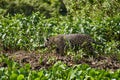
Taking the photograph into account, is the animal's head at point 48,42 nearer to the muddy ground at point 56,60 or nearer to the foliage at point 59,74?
the muddy ground at point 56,60

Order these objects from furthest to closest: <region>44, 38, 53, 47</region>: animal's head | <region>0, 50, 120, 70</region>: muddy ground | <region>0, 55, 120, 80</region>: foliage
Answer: <region>44, 38, 53, 47</region>: animal's head → <region>0, 50, 120, 70</region>: muddy ground → <region>0, 55, 120, 80</region>: foliage

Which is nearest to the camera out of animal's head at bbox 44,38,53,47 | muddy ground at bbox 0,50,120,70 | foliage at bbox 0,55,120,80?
foliage at bbox 0,55,120,80

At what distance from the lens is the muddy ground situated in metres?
8.08

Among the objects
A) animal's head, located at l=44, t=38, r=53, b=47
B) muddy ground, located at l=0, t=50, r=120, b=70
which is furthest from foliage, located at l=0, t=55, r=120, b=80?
animal's head, located at l=44, t=38, r=53, b=47

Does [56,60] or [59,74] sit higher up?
[59,74]

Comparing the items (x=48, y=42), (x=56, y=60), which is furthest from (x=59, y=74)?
(x=48, y=42)

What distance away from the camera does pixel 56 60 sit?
8.29 m

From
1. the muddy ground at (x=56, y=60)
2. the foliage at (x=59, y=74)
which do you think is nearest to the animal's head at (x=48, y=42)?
the muddy ground at (x=56, y=60)

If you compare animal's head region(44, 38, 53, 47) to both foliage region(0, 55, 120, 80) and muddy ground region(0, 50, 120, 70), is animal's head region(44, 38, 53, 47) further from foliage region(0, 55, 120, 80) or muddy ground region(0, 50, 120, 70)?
foliage region(0, 55, 120, 80)

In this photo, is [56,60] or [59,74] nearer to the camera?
[59,74]

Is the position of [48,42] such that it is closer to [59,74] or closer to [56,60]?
[56,60]

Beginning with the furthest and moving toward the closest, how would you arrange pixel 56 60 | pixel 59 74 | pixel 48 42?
pixel 48 42 < pixel 56 60 < pixel 59 74

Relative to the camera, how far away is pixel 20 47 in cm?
955

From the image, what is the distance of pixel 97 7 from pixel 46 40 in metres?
4.13
